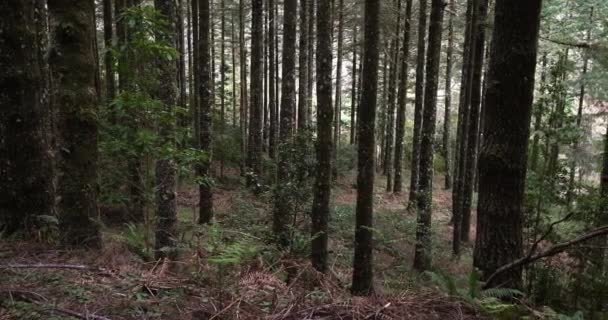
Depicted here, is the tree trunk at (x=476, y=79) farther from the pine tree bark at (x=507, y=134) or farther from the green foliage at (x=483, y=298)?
the green foliage at (x=483, y=298)

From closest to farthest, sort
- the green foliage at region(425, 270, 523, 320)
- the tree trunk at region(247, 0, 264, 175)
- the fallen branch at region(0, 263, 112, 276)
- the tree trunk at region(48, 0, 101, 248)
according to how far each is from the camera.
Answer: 1. the green foliage at region(425, 270, 523, 320)
2. the fallen branch at region(0, 263, 112, 276)
3. the tree trunk at region(48, 0, 101, 248)
4. the tree trunk at region(247, 0, 264, 175)

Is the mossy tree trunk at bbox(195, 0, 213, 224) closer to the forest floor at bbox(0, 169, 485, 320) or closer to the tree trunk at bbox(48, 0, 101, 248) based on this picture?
the tree trunk at bbox(48, 0, 101, 248)

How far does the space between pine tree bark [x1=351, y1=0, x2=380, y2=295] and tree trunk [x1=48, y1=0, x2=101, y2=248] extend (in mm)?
3913

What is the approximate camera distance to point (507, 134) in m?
4.28

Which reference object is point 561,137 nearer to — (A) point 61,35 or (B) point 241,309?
(B) point 241,309

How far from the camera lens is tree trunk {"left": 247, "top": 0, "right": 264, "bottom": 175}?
12693 millimetres

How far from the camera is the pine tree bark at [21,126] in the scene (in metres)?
5.29

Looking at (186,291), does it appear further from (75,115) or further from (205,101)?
(205,101)

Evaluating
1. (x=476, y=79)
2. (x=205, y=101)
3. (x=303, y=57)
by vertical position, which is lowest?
(x=205, y=101)

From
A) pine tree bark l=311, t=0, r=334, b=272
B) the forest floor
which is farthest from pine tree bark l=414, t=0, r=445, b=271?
the forest floor

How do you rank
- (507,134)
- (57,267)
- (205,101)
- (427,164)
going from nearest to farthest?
(57,267) < (507,134) < (205,101) < (427,164)

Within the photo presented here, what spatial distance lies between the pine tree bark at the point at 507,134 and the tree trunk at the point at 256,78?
9.25 metres

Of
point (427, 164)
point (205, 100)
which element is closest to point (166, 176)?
point (205, 100)

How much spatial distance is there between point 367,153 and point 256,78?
8.90m
